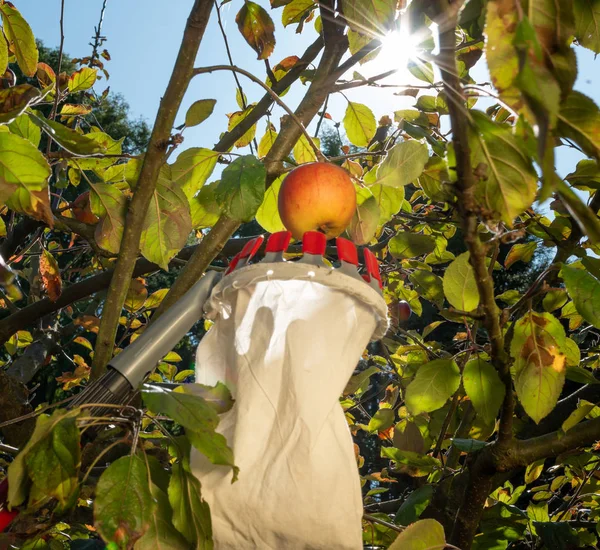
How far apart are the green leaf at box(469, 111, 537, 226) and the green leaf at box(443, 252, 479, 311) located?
395 mm

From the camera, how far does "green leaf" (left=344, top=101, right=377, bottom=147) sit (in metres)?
1.19

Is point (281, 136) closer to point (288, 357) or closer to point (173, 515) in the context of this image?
point (288, 357)

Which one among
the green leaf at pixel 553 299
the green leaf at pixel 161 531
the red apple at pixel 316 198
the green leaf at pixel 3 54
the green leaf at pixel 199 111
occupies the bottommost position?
the green leaf at pixel 161 531

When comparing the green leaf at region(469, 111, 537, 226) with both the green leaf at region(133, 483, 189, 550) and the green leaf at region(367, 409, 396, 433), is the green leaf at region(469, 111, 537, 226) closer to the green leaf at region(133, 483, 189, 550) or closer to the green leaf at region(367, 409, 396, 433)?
the green leaf at region(133, 483, 189, 550)

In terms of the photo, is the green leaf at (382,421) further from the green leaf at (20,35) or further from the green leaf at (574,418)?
Result: the green leaf at (20,35)

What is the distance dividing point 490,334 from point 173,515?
1.16ft

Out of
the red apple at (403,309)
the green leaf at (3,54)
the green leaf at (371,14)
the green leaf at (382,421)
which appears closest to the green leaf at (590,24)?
the green leaf at (371,14)

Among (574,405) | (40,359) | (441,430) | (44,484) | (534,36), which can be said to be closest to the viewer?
(534,36)

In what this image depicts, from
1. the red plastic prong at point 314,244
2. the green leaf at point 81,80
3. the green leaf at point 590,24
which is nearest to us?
the red plastic prong at point 314,244

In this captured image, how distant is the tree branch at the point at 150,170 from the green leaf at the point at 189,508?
10.7 inches

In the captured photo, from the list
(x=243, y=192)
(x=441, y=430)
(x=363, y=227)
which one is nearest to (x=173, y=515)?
(x=243, y=192)

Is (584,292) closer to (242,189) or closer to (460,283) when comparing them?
(460,283)

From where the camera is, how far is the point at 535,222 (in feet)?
3.84

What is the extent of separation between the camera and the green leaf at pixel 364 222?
0.85 meters
